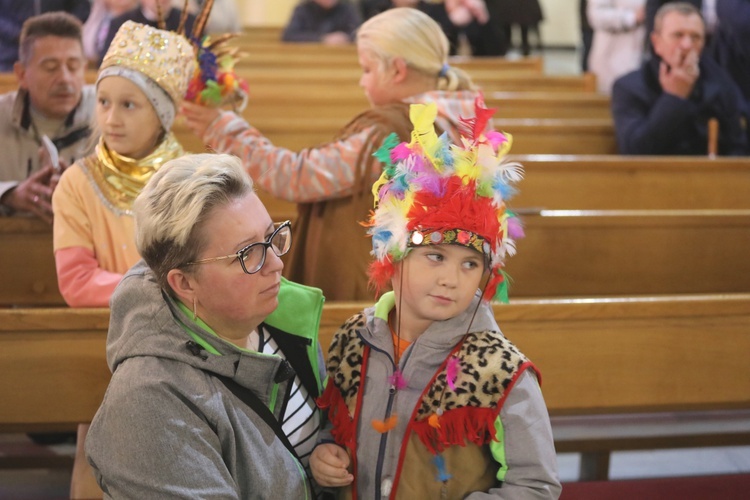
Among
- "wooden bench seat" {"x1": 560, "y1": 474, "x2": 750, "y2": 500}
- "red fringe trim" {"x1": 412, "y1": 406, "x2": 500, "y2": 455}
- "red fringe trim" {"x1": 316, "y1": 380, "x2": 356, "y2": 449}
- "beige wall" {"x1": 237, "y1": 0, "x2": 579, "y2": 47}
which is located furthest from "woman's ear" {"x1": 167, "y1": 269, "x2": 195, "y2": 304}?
"beige wall" {"x1": 237, "y1": 0, "x2": 579, "y2": 47}

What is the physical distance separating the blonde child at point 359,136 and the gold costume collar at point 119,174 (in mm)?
299

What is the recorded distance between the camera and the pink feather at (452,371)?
5.35 feet

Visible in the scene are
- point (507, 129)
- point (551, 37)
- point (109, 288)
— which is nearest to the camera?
point (109, 288)

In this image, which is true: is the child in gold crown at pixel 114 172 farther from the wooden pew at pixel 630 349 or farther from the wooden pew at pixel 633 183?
the wooden pew at pixel 633 183

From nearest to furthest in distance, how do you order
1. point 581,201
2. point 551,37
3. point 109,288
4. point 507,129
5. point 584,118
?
1. point 109,288
2. point 581,201
3. point 507,129
4. point 584,118
5. point 551,37

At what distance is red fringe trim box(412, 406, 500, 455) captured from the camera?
1.59 meters

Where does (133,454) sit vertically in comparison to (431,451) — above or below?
above

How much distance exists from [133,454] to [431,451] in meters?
0.53

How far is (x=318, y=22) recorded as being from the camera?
8.14 meters

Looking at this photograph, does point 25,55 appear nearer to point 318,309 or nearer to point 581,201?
point 318,309

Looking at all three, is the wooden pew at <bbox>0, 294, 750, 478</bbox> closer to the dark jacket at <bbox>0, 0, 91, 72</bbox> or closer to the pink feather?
Result: the pink feather

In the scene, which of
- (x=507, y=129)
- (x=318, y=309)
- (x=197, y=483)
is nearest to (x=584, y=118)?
(x=507, y=129)

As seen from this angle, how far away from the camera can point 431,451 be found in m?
1.62

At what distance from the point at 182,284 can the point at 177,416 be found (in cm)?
25
